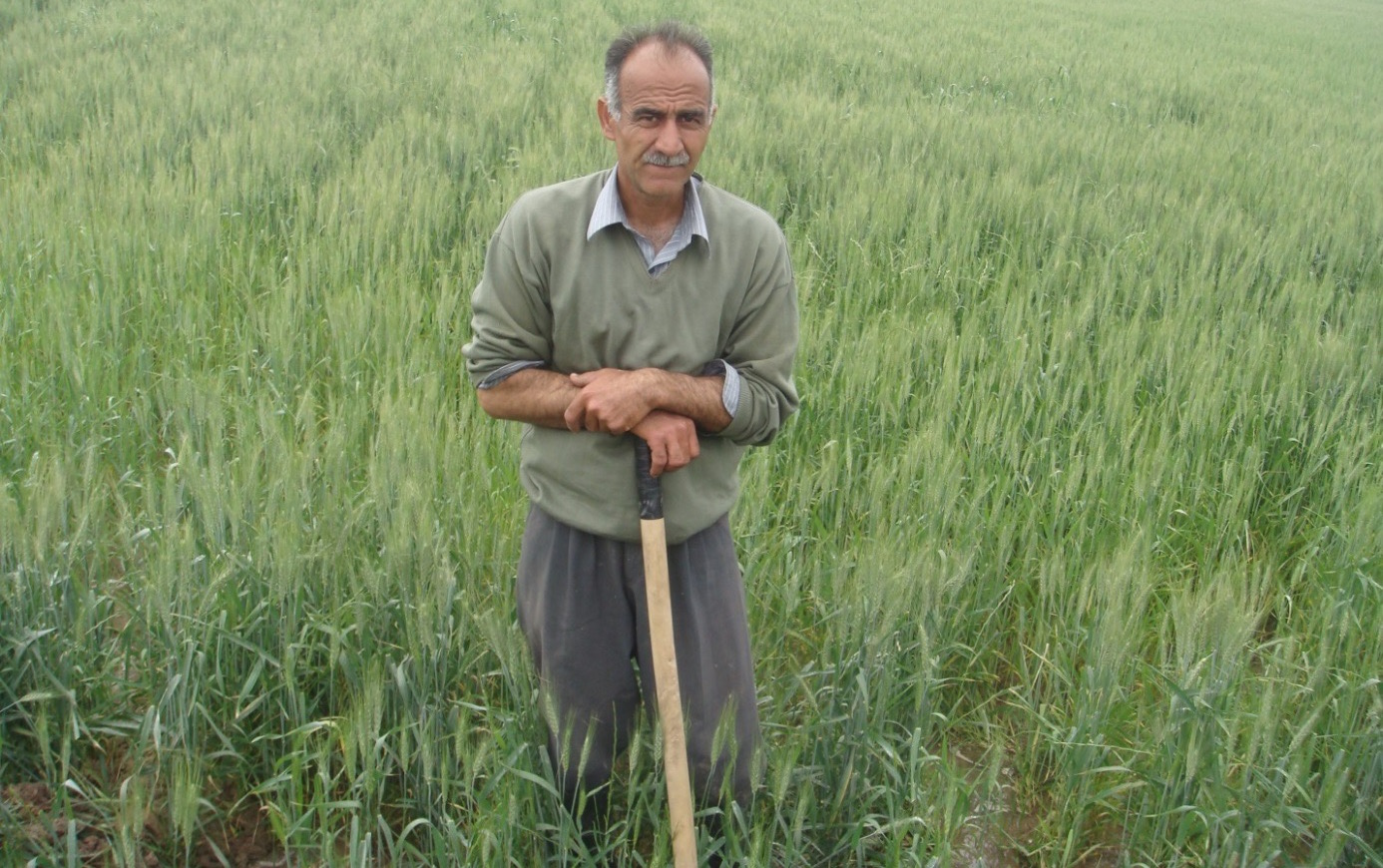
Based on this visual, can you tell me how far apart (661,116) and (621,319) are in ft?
0.98

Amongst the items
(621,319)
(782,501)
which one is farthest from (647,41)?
(782,501)

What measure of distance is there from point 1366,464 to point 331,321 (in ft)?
9.96

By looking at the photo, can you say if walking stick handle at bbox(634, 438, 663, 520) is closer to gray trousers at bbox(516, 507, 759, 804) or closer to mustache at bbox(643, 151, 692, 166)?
gray trousers at bbox(516, 507, 759, 804)

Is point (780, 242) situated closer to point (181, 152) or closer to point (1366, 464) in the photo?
point (1366, 464)

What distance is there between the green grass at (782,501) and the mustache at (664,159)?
77 cm

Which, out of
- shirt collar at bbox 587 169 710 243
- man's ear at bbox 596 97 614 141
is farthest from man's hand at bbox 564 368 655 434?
man's ear at bbox 596 97 614 141

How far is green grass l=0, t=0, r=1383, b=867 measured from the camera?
197cm

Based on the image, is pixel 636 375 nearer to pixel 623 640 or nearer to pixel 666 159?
pixel 666 159

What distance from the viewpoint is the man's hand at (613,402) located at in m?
1.62

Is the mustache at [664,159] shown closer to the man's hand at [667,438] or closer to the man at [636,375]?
the man at [636,375]

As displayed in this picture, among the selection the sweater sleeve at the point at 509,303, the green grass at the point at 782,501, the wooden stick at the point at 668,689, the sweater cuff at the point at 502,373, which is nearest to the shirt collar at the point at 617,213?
the sweater sleeve at the point at 509,303

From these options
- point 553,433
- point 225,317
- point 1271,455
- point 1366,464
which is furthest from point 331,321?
point 1366,464

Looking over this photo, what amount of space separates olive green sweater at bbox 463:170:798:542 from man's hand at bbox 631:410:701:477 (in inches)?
3.1

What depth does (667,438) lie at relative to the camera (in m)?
1.65
